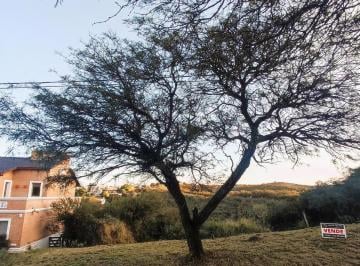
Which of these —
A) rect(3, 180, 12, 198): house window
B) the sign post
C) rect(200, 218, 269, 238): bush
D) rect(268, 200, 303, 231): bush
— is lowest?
the sign post

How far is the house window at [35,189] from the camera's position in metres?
22.9

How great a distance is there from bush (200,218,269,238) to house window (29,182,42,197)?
1125 centimetres

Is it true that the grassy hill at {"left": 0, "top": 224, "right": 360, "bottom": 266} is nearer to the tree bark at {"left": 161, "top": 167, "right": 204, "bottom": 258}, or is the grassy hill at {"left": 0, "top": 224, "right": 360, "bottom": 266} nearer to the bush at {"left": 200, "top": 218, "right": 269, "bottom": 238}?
the tree bark at {"left": 161, "top": 167, "right": 204, "bottom": 258}

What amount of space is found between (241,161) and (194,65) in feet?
14.4

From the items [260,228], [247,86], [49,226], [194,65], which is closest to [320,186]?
[260,228]

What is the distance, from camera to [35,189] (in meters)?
23.5

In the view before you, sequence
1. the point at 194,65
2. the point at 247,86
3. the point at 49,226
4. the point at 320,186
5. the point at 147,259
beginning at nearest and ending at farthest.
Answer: the point at 194,65 → the point at 247,86 → the point at 147,259 → the point at 320,186 → the point at 49,226

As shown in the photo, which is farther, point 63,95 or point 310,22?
point 63,95

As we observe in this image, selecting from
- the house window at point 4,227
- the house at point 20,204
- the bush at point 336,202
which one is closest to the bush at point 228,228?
the bush at point 336,202

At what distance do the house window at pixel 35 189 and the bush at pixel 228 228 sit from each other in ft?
36.9

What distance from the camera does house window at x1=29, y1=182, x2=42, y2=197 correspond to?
2289 centimetres

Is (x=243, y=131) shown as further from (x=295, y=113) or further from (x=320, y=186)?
(x=320, y=186)

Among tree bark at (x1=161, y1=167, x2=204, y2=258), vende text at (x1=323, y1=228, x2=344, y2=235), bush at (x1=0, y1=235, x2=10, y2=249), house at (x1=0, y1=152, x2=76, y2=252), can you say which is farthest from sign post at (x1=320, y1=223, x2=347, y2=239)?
bush at (x1=0, y1=235, x2=10, y2=249)

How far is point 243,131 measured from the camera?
32.8 feet
